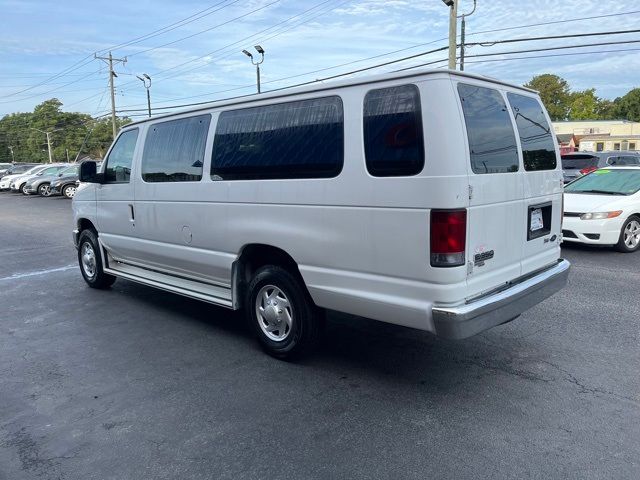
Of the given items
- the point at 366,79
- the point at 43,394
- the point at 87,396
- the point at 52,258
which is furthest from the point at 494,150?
the point at 52,258

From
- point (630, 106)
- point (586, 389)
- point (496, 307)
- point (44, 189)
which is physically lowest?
point (586, 389)

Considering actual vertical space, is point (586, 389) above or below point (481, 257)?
below

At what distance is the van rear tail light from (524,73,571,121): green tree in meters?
104

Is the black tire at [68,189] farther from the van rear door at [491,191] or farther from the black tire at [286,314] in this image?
the van rear door at [491,191]

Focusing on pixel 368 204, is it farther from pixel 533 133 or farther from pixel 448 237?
pixel 533 133

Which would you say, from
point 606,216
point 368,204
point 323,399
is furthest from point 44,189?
point 368,204

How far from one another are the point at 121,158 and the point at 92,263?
5.59 feet

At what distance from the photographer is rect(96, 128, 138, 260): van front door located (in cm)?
595

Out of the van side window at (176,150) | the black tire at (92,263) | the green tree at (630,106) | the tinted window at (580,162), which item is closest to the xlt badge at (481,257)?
the van side window at (176,150)

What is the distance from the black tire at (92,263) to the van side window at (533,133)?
17.5 feet

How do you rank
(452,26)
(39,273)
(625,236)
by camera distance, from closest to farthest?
1. (39,273)
2. (625,236)
3. (452,26)

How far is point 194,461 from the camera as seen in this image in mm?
2988

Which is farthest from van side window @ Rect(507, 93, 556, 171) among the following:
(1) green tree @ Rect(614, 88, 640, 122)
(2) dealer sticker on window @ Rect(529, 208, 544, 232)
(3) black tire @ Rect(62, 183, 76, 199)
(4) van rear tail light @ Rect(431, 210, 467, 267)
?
(1) green tree @ Rect(614, 88, 640, 122)

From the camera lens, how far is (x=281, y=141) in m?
4.19
